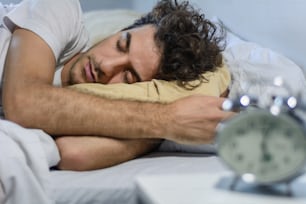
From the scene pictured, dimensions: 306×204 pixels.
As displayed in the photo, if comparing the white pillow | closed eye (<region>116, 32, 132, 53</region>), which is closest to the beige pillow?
closed eye (<region>116, 32, 132, 53</region>)

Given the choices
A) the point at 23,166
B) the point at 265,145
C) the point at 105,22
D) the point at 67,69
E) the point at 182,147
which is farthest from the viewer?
the point at 105,22

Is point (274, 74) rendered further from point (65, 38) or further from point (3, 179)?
point (3, 179)

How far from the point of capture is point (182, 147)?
1146 mm

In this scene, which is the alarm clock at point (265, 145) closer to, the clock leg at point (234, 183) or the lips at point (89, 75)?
the clock leg at point (234, 183)

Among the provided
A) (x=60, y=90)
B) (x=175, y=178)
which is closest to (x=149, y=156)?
(x=60, y=90)

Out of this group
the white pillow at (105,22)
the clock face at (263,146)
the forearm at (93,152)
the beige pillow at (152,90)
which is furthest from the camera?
the white pillow at (105,22)

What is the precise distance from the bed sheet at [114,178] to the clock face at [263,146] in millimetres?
323

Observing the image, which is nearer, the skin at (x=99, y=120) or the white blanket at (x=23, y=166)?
the white blanket at (x=23, y=166)

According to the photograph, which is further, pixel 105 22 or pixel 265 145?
pixel 105 22

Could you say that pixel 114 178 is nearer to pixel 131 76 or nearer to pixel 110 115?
pixel 110 115

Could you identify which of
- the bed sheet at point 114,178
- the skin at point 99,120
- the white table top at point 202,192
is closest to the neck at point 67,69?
the skin at point 99,120

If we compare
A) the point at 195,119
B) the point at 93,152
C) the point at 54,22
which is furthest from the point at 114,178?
the point at 54,22

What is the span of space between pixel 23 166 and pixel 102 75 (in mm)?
421

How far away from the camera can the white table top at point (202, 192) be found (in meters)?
0.59
